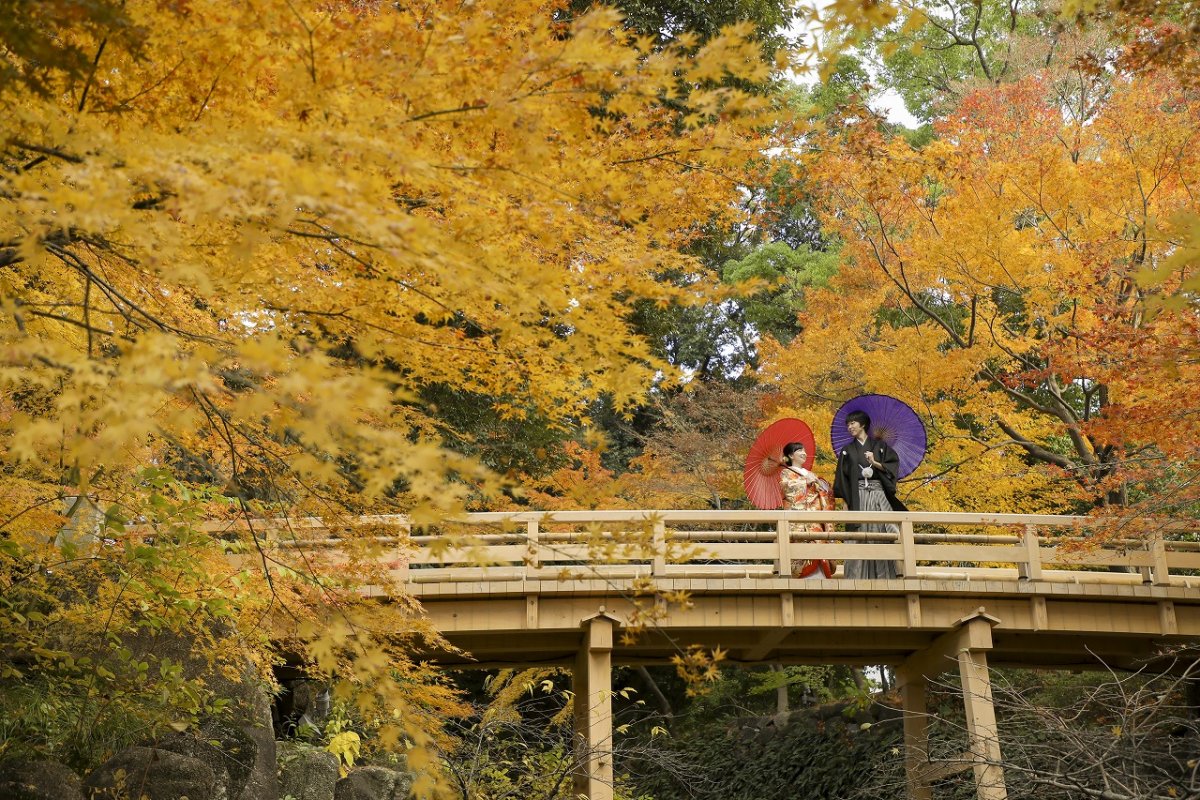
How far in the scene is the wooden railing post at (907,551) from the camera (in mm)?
9508

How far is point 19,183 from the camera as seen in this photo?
2.81m

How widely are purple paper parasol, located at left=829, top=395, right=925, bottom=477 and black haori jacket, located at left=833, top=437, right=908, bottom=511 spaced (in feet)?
0.33

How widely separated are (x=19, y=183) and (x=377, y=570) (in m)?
3.30

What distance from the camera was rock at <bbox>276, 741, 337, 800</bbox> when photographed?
8766 mm

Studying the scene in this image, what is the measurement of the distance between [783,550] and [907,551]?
3.53 ft

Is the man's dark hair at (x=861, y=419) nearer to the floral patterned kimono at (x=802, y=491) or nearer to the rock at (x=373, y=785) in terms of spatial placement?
the floral patterned kimono at (x=802, y=491)

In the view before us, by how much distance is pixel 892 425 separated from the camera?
10.5m

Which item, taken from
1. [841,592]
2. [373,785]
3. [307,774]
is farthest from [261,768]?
[841,592]

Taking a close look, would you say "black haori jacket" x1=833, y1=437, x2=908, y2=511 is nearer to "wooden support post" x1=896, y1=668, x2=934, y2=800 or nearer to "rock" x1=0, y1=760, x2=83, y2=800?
"wooden support post" x1=896, y1=668, x2=934, y2=800

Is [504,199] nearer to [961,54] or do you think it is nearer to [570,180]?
[570,180]

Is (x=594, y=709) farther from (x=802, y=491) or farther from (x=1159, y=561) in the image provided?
(x=1159, y=561)

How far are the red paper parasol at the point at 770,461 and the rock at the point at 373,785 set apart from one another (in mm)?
4123

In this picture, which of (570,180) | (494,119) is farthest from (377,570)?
(494,119)

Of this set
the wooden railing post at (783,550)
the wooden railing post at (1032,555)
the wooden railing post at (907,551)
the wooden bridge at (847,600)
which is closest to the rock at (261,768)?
the wooden bridge at (847,600)
